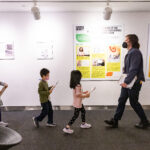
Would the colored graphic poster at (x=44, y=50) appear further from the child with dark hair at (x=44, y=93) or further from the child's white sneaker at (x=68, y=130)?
the child's white sneaker at (x=68, y=130)

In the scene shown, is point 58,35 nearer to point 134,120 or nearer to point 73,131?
point 73,131

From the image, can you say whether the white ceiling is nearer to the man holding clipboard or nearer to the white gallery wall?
the white gallery wall

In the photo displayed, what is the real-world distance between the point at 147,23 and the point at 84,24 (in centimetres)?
149

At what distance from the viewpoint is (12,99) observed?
A: 405 cm

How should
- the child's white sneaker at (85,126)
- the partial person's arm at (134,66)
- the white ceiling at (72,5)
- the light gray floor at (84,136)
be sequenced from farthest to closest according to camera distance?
1. the white ceiling at (72,5)
2. the child's white sneaker at (85,126)
3. the partial person's arm at (134,66)
4. the light gray floor at (84,136)

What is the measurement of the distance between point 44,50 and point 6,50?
0.91 metres

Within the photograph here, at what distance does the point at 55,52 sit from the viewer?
3.93 meters

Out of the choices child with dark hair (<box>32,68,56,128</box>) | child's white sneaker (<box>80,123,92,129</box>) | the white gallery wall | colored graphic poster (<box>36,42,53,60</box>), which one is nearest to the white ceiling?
the white gallery wall

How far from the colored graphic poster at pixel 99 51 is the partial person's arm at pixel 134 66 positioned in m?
1.19

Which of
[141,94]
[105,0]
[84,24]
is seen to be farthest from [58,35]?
[141,94]

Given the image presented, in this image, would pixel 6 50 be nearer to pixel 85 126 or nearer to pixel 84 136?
pixel 85 126

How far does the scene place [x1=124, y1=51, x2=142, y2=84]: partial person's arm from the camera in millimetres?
2742

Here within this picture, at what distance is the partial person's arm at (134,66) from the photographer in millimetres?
2742

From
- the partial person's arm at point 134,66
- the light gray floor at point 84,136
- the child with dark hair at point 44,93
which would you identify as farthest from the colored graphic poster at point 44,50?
the partial person's arm at point 134,66
